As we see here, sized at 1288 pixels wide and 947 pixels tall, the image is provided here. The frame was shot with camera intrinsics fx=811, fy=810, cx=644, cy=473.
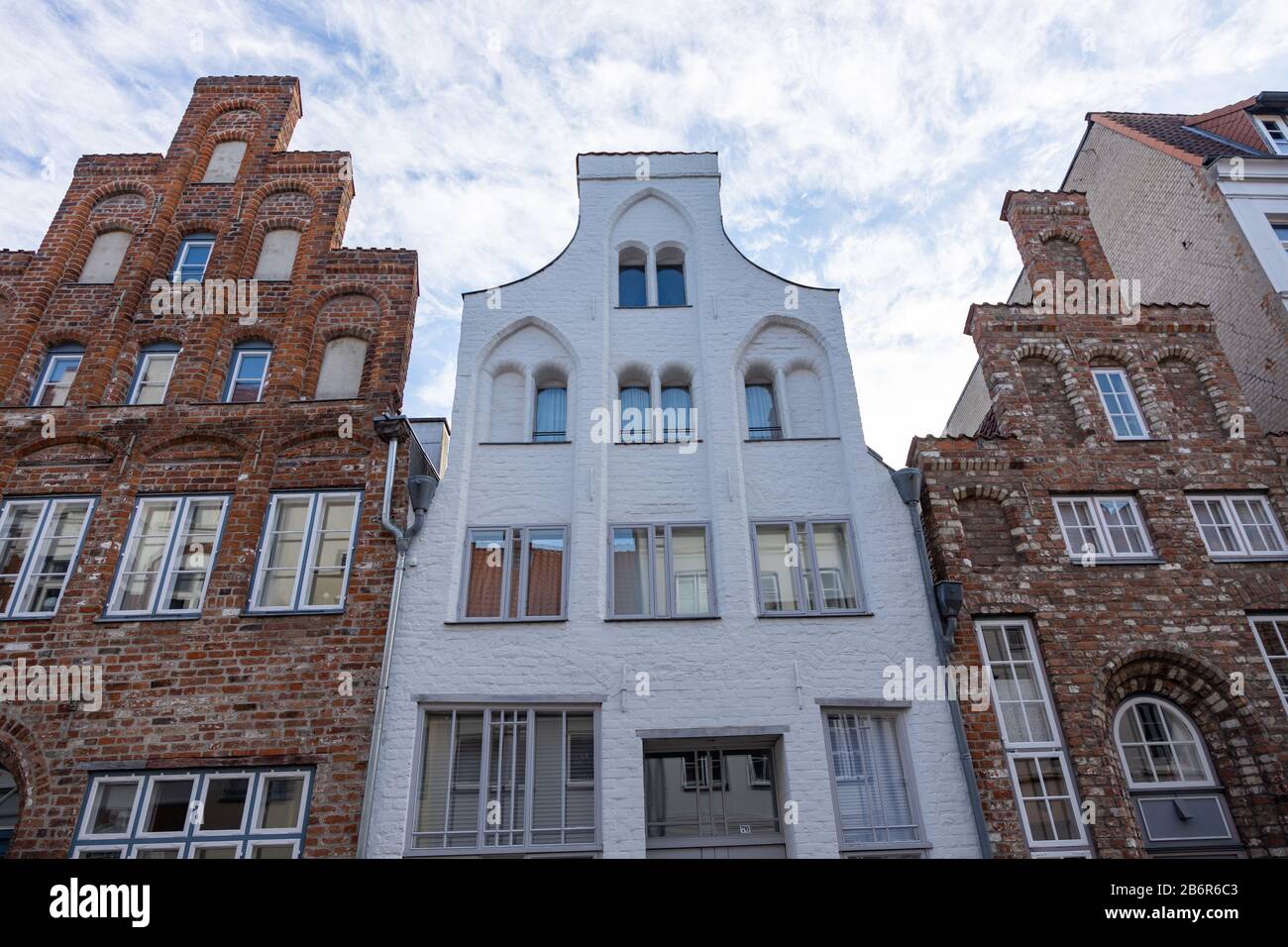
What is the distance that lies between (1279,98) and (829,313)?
1394 centimetres

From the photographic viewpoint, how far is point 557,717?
36.2 feet

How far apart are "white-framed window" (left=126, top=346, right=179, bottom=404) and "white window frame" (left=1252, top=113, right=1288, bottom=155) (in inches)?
937

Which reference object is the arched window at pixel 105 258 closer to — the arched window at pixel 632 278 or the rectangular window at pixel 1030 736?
the arched window at pixel 632 278

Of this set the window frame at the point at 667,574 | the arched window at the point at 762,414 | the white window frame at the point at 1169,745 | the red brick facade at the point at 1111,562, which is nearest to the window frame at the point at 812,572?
the window frame at the point at 667,574

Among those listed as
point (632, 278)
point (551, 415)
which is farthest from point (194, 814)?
point (632, 278)

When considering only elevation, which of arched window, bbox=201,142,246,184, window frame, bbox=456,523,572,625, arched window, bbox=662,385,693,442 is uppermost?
Result: arched window, bbox=201,142,246,184

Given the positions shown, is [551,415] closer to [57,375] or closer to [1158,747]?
[57,375]

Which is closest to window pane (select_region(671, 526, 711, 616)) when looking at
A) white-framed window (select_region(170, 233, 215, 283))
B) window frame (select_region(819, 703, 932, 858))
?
window frame (select_region(819, 703, 932, 858))

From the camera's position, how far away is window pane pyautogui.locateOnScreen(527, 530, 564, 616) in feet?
38.9

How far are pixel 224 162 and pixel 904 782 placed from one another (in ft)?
56.0

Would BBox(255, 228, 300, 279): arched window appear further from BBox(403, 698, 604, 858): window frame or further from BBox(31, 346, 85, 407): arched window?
BBox(403, 698, 604, 858): window frame
